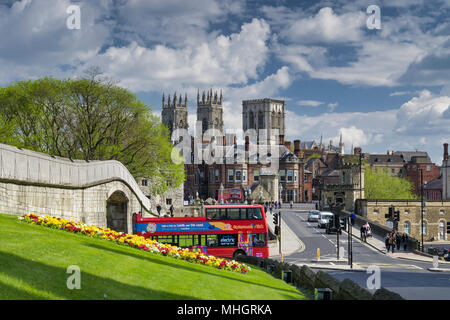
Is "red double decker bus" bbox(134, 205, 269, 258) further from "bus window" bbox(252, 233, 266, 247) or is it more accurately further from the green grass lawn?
the green grass lawn

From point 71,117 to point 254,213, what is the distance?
22877 mm

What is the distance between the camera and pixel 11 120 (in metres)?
49.8

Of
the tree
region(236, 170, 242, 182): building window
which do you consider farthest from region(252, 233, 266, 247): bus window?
region(236, 170, 242, 182): building window

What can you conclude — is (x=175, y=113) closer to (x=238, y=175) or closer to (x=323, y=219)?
(x=238, y=175)

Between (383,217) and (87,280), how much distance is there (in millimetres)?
70625

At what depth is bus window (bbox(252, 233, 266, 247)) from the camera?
36594 mm

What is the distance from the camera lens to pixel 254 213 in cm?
3691

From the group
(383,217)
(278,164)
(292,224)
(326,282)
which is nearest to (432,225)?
(383,217)

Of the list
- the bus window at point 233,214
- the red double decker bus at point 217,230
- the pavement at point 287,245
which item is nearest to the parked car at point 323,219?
the pavement at point 287,245

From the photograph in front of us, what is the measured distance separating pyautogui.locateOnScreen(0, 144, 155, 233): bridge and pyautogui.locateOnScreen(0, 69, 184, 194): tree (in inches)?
547

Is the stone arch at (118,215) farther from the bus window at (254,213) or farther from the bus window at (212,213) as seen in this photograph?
the bus window at (254,213)

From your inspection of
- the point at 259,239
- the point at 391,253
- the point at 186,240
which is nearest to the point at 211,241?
the point at 186,240

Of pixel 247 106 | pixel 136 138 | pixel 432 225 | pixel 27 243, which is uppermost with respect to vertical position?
pixel 247 106
